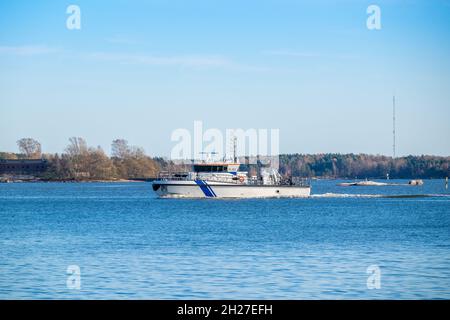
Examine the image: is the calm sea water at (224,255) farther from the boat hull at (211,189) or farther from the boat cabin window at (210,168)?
the boat cabin window at (210,168)

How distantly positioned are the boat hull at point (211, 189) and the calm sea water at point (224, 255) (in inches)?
712

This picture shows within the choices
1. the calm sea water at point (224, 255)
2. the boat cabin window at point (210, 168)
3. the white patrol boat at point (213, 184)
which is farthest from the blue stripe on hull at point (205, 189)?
the calm sea water at point (224, 255)

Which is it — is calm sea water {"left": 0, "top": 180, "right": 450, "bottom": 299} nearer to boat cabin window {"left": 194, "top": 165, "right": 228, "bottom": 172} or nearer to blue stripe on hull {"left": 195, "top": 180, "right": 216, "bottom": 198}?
blue stripe on hull {"left": 195, "top": 180, "right": 216, "bottom": 198}

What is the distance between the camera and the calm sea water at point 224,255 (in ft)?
105

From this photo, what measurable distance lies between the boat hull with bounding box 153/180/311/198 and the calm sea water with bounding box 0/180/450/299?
18.1 m

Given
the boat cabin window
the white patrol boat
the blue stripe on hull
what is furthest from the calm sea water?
the boat cabin window

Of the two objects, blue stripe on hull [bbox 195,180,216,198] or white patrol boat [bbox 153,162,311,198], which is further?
white patrol boat [bbox 153,162,311,198]

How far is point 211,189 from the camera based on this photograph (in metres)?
99.5

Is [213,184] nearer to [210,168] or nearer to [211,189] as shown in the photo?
[211,189]

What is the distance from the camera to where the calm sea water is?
32.1 metres

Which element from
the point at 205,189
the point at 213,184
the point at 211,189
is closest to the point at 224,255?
the point at 213,184

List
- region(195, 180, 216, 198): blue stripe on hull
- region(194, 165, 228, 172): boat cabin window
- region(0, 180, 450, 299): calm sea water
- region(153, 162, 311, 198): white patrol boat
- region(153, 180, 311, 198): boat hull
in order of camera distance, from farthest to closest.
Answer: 1. region(194, 165, 228, 172): boat cabin window
2. region(153, 162, 311, 198): white patrol boat
3. region(153, 180, 311, 198): boat hull
4. region(195, 180, 216, 198): blue stripe on hull
5. region(0, 180, 450, 299): calm sea water

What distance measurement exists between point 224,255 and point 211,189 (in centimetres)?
5597

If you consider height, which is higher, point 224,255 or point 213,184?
point 213,184
